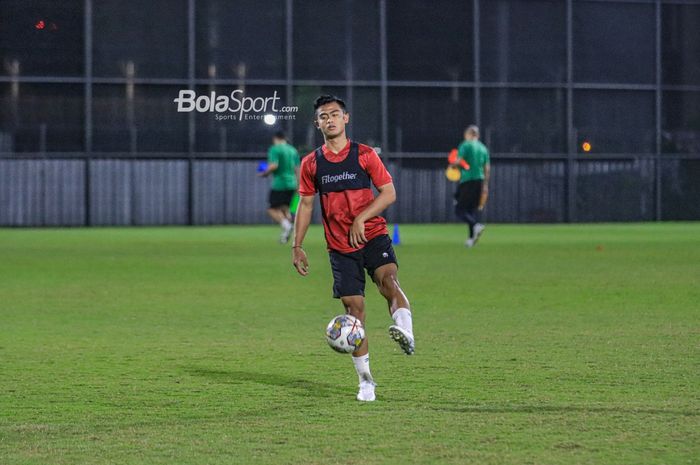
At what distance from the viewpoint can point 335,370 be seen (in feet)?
31.3

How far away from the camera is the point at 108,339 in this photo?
1150 centimetres

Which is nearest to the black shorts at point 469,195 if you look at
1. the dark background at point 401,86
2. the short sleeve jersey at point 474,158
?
the short sleeve jersey at point 474,158

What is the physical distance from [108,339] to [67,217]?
34.0m

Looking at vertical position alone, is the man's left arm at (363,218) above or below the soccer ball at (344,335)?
above

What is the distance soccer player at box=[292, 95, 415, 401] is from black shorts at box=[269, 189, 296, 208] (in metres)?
22.0

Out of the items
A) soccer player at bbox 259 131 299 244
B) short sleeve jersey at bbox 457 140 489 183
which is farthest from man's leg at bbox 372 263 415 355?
soccer player at bbox 259 131 299 244

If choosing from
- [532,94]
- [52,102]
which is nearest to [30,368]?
[52,102]

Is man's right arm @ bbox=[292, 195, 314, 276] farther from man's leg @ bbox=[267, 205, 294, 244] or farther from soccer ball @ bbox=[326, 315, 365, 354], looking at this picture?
man's leg @ bbox=[267, 205, 294, 244]

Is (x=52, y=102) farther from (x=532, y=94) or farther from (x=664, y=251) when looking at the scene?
(x=664, y=251)

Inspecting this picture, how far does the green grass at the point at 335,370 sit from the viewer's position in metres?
6.57

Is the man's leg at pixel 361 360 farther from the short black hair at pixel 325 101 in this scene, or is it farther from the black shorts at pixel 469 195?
the black shorts at pixel 469 195

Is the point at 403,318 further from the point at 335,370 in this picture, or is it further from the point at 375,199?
the point at 335,370

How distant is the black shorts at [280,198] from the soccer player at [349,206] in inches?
867

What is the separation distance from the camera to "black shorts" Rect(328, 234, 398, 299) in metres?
8.52
